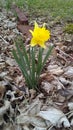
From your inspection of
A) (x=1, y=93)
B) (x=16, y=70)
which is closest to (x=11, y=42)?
(x=16, y=70)

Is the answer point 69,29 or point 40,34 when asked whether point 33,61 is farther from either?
point 69,29

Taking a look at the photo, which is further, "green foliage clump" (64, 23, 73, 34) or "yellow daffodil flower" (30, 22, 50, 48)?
"green foliage clump" (64, 23, 73, 34)

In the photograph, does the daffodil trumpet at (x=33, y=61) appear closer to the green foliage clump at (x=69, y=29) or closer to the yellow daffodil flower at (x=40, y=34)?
the yellow daffodil flower at (x=40, y=34)

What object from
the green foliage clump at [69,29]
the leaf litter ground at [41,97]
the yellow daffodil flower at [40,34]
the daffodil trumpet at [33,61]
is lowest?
the green foliage clump at [69,29]

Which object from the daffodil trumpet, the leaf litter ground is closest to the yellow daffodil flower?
the daffodil trumpet

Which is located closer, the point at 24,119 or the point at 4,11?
the point at 24,119

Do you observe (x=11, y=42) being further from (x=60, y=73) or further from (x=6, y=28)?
(x=60, y=73)

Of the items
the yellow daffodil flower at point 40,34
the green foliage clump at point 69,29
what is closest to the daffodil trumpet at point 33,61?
the yellow daffodil flower at point 40,34

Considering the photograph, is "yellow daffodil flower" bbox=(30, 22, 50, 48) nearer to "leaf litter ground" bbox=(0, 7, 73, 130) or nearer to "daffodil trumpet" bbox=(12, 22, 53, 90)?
"daffodil trumpet" bbox=(12, 22, 53, 90)
